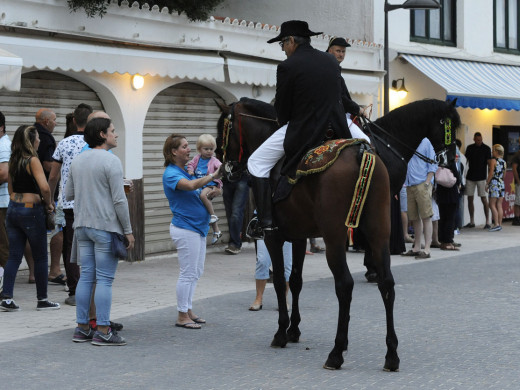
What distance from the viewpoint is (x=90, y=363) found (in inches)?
299

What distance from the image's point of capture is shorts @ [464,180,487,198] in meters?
21.1

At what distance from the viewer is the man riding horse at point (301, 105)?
7.93 metres

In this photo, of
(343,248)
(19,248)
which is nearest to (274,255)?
(343,248)

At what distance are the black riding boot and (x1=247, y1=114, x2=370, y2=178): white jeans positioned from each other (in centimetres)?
15

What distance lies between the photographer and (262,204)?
8.66m

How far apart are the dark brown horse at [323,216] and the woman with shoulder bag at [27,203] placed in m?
1.96

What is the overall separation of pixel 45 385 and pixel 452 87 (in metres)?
14.0

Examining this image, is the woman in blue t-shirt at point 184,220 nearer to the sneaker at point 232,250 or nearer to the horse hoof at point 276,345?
the horse hoof at point 276,345

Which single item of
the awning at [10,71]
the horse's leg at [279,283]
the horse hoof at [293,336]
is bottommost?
the horse hoof at [293,336]

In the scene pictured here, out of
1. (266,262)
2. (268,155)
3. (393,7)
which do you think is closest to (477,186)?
(393,7)

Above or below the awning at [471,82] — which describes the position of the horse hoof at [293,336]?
below

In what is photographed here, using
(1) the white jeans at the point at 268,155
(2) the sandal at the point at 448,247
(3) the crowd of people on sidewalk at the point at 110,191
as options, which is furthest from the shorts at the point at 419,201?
(1) the white jeans at the point at 268,155

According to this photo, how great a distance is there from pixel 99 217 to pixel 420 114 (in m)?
4.23

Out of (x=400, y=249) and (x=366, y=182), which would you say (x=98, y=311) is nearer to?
(x=366, y=182)
